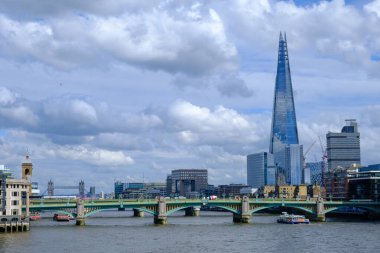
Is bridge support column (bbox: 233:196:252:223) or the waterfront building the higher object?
the waterfront building

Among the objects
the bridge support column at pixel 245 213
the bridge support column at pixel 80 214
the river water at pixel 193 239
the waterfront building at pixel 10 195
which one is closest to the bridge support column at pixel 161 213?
the river water at pixel 193 239

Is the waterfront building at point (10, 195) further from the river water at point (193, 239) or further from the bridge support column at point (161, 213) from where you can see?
the bridge support column at point (161, 213)

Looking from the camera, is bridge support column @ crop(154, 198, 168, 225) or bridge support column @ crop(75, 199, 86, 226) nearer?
bridge support column @ crop(75, 199, 86, 226)

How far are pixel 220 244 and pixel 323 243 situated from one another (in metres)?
19.1

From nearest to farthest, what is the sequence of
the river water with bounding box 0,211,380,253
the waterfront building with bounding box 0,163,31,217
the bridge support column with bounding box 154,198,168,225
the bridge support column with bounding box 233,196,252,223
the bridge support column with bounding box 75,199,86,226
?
1. the river water with bounding box 0,211,380,253
2. the waterfront building with bounding box 0,163,31,217
3. the bridge support column with bounding box 75,199,86,226
4. the bridge support column with bounding box 154,198,168,225
5. the bridge support column with bounding box 233,196,252,223

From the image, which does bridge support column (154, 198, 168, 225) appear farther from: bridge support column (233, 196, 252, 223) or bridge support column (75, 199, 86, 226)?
bridge support column (233, 196, 252, 223)

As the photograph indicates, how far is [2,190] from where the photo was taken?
152 metres

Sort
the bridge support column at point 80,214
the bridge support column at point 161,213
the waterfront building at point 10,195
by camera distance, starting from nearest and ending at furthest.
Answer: the waterfront building at point 10,195 → the bridge support column at point 80,214 → the bridge support column at point 161,213

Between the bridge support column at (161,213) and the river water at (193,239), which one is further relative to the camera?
the bridge support column at (161,213)

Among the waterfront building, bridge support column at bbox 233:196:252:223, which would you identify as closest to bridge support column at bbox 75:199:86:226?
the waterfront building

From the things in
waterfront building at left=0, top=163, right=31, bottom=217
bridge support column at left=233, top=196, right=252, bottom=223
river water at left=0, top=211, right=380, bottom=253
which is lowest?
river water at left=0, top=211, right=380, bottom=253

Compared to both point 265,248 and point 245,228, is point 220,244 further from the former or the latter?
point 245,228

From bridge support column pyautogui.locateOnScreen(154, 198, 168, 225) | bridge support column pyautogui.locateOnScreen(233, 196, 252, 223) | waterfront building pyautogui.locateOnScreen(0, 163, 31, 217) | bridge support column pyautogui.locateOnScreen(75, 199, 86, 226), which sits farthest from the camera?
bridge support column pyautogui.locateOnScreen(233, 196, 252, 223)

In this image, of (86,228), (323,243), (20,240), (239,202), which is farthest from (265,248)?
(239,202)
